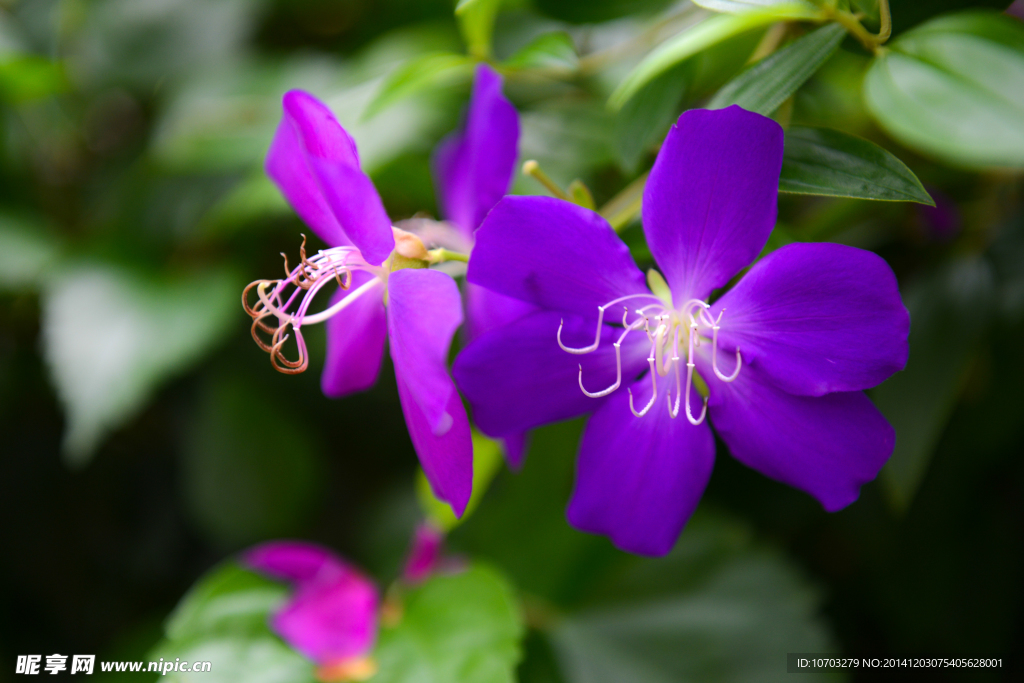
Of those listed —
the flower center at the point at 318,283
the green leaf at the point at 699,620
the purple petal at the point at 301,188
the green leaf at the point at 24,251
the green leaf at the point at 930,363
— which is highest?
the purple petal at the point at 301,188

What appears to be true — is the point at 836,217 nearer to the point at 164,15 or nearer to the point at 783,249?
the point at 783,249

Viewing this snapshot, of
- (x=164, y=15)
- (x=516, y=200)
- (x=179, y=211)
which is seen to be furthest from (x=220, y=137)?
(x=516, y=200)

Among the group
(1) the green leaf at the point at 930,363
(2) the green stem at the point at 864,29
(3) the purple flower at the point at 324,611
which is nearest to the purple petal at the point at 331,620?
(3) the purple flower at the point at 324,611

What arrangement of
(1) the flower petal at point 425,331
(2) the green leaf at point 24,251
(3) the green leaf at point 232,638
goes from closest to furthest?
(1) the flower petal at point 425,331 → (3) the green leaf at point 232,638 → (2) the green leaf at point 24,251

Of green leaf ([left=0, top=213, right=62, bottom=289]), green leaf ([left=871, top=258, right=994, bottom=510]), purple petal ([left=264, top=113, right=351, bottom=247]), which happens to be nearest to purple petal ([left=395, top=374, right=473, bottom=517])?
purple petal ([left=264, top=113, right=351, bottom=247])

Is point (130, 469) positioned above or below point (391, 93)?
below

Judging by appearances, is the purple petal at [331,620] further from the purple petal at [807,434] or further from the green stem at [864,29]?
the green stem at [864,29]
